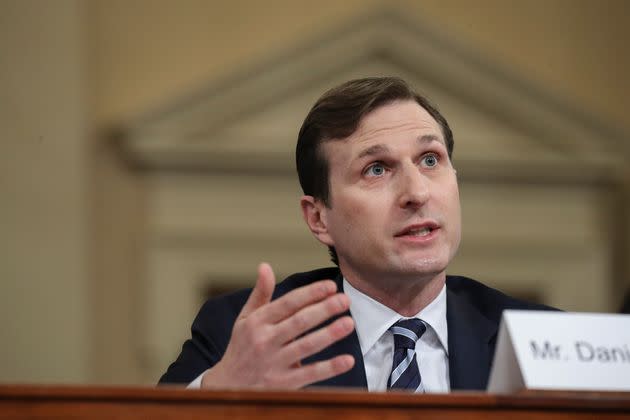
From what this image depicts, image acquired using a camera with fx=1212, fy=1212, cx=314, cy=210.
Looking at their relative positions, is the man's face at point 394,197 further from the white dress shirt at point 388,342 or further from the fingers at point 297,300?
the fingers at point 297,300

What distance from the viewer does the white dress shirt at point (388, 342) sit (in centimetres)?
238

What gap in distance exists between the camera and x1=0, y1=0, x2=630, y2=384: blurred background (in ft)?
20.2


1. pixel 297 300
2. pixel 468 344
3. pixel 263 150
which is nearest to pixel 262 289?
pixel 297 300

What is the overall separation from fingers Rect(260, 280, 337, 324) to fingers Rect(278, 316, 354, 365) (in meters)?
0.05

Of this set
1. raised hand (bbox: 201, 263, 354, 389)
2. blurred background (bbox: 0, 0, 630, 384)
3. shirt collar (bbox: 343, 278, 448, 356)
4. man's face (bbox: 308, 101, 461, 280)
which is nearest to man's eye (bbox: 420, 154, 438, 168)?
man's face (bbox: 308, 101, 461, 280)

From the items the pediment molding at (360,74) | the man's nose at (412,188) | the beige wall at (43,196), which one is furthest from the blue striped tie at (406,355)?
the pediment molding at (360,74)

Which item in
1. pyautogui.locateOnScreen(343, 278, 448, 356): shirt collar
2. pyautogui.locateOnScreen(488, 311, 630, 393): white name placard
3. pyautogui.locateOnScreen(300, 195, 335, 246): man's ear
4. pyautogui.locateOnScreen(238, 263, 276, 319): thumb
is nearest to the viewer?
pyautogui.locateOnScreen(488, 311, 630, 393): white name placard

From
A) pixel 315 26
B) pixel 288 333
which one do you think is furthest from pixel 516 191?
pixel 288 333

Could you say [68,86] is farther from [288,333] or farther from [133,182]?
[288,333]

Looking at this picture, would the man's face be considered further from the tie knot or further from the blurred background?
the blurred background

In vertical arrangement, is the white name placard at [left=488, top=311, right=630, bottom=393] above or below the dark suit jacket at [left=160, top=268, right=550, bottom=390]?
above

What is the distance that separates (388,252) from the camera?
2395mm

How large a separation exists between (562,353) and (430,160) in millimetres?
703

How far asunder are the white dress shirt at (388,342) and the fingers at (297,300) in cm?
49
